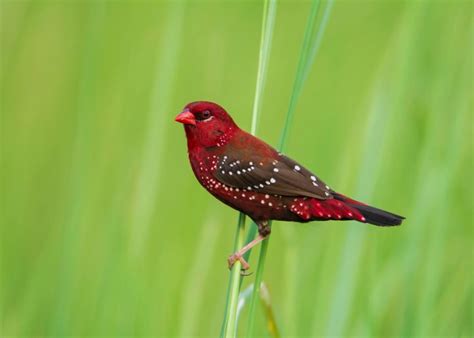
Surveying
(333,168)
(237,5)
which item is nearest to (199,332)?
(333,168)

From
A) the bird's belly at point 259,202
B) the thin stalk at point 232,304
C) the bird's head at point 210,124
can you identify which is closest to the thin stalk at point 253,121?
the thin stalk at point 232,304

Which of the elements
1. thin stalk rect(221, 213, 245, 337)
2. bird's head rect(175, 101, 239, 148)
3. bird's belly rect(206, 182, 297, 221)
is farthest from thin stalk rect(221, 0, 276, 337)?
bird's head rect(175, 101, 239, 148)

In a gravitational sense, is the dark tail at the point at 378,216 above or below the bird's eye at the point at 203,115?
below

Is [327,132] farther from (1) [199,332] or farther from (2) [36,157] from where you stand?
(2) [36,157]

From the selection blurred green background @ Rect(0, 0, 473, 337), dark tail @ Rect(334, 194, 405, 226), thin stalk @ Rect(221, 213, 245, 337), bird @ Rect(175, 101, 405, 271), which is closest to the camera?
thin stalk @ Rect(221, 213, 245, 337)

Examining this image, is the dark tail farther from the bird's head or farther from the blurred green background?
the bird's head

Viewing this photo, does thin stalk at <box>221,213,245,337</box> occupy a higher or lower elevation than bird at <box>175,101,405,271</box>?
lower

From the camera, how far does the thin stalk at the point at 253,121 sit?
111 inches

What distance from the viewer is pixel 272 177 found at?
10.9 feet

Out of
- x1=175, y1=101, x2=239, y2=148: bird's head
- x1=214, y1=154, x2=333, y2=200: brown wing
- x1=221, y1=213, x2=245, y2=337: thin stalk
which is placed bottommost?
x1=221, y1=213, x2=245, y2=337: thin stalk

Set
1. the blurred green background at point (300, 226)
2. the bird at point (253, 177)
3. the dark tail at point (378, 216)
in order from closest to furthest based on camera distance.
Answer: the dark tail at point (378, 216) → the bird at point (253, 177) → the blurred green background at point (300, 226)

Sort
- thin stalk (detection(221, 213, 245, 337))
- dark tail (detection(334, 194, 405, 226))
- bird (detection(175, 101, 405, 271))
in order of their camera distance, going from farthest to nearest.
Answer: bird (detection(175, 101, 405, 271)) → dark tail (detection(334, 194, 405, 226)) → thin stalk (detection(221, 213, 245, 337))

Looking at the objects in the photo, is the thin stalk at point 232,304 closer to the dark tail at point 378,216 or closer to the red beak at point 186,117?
the dark tail at point 378,216

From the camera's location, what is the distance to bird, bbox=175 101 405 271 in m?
3.28
